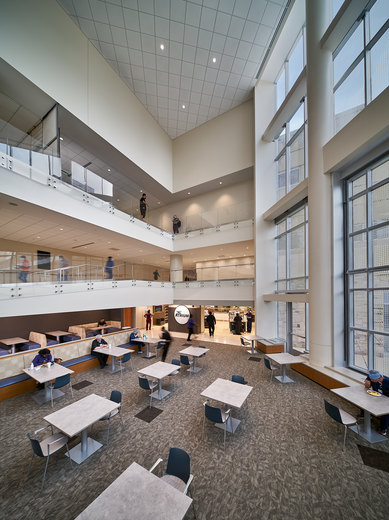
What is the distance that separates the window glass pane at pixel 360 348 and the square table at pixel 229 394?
138 inches

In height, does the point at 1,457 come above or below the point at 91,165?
below

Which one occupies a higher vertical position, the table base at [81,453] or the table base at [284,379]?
the table base at [81,453]

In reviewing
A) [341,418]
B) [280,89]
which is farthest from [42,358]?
[280,89]

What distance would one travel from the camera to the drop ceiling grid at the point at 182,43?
8438 mm

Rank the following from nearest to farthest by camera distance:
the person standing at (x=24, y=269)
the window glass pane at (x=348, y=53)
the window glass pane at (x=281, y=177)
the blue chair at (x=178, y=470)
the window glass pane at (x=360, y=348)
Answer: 1. the blue chair at (x=178, y=470)
2. the window glass pane at (x=360, y=348)
3. the window glass pane at (x=348, y=53)
4. the person standing at (x=24, y=269)
5. the window glass pane at (x=281, y=177)

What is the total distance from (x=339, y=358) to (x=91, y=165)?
48.8ft

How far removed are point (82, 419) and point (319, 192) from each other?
7.95 metres

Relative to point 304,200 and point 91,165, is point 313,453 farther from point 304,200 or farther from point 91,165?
point 91,165

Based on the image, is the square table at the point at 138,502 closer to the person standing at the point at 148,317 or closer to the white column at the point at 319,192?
the white column at the point at 319,192

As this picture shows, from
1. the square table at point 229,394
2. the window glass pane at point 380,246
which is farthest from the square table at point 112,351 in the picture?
the window glass pane at point 380,246

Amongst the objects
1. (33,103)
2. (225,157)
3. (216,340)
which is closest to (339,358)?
(216,340)

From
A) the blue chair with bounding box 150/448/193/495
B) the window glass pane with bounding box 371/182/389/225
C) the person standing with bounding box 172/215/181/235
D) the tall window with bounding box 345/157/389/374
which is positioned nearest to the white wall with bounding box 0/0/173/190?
→ the person standing with bounding box 172/215/181/235

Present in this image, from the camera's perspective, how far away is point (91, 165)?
1283 centimetres

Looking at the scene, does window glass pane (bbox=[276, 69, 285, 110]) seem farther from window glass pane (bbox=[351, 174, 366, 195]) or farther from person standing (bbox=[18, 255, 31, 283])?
person standing (bbox=[18, 255, 31, 283])
